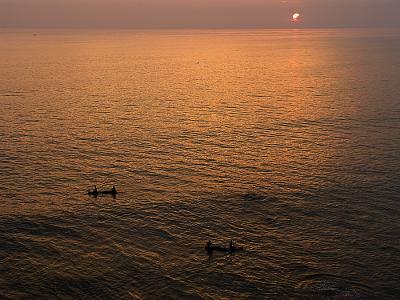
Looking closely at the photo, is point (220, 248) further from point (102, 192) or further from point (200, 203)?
point (102, 192)

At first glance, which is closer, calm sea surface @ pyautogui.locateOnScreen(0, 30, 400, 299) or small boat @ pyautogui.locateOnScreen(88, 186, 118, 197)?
calm sea surface @ pyautogui.locateOnScreen(0, 30, 400, 299)

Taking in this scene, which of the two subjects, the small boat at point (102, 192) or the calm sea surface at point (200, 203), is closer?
the calm sea surface at point (200, 203)

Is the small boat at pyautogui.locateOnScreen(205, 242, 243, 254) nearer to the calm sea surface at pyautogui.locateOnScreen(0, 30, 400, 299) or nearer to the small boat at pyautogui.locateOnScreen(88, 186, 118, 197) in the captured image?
the calm sea surface at pyautogui.locateOnScreen(0, 30, 400, 299)

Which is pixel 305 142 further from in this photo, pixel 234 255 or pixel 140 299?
pixel 140 299

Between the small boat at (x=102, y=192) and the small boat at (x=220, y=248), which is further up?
the small boat at (x=102, y=192)

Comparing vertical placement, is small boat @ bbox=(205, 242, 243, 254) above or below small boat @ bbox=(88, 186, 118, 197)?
below

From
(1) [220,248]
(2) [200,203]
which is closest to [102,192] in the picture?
(2) [200,203]

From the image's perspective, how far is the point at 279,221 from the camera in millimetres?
61719

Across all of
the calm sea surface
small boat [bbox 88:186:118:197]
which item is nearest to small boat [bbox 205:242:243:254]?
the calm sea surface

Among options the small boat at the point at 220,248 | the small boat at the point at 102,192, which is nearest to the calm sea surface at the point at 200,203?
the small boat at the point at 220,248

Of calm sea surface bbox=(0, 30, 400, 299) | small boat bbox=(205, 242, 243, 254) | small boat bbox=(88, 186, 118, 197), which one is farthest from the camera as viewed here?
small boat bbox=(88, 186, 118, 197)

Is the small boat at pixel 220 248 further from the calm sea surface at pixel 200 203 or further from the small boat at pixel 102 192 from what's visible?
the small boat at pixel 102 192

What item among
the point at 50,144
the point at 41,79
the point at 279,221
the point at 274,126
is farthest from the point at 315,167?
the point at 41,79

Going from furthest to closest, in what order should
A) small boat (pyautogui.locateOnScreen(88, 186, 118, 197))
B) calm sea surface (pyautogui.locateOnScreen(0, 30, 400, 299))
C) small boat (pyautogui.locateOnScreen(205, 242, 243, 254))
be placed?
small boat (pyautogui.locateOnScreen(88, 186, 118, 197)) < small boat (pyautogui.locateOnScreen(205, 242, 243, 254)) < calm sea surface (pyautogui.locateOnScreen(0, 30, 400, 299))
